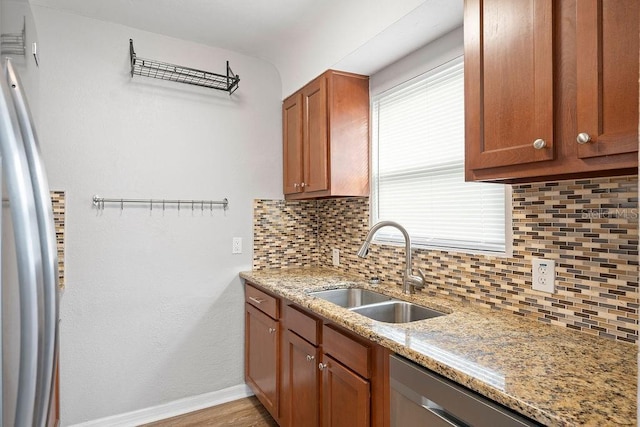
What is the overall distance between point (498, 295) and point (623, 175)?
66 cm

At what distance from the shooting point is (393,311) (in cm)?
191

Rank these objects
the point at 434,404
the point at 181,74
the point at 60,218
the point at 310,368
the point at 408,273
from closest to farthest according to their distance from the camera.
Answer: the point at 434,404
the point at 310,368
the point at 408,273
the point at 60,218
the point at 181,74

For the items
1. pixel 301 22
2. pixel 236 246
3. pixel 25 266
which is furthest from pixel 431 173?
pixel 25 266

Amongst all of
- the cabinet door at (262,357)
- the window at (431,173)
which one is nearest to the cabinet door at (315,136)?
the window at (431,173)

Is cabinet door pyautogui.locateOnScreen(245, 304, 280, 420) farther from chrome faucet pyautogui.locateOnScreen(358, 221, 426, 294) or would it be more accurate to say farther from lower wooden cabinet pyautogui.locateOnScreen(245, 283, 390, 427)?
chrome faucet pyautogui.locateOnScreen(358, 221, 426, 294)

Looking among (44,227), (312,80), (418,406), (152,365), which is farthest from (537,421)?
(152,365)

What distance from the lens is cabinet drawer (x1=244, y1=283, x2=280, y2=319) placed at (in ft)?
7.25

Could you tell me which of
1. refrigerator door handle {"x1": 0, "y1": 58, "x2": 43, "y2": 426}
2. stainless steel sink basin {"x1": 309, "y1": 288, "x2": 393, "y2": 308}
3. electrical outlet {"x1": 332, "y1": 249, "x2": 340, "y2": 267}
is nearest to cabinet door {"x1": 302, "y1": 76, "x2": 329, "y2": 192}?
electrical outlet {"x1": 332, "y1": 249, "x2": 340, "y2": 267}

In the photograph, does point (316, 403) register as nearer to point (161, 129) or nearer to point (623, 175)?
point (623, 175)

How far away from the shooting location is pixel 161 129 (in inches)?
98.2

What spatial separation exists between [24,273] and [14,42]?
1.50ft

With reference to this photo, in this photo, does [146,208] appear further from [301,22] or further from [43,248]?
[43,248]

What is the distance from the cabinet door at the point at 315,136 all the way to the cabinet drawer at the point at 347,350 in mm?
971

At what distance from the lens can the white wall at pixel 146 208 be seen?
2.24 meters
